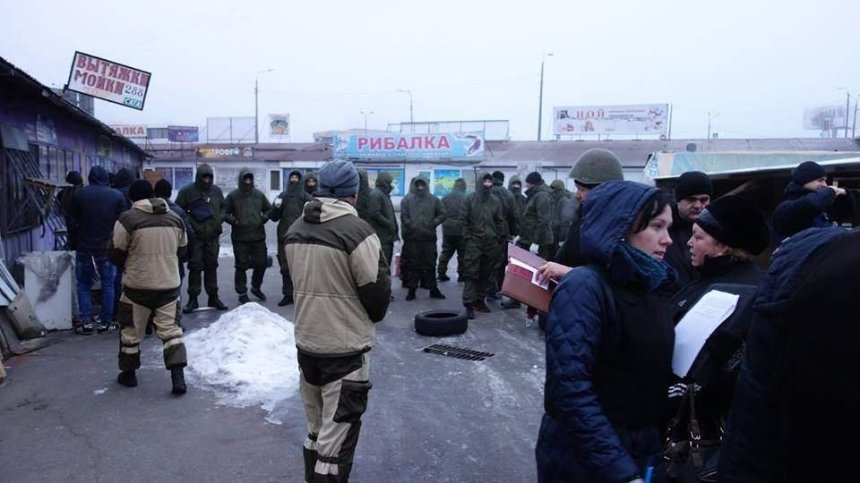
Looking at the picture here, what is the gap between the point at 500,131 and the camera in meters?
45.7

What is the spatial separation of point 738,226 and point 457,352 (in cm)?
457

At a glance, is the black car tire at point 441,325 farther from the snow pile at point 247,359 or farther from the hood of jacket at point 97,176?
the hood of jacket at point 97,176

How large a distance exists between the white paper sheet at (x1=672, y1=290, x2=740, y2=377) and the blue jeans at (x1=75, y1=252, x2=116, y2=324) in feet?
23.3

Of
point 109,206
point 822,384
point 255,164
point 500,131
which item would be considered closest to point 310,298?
point 822,384

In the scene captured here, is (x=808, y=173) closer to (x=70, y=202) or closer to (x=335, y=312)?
(x=335, y=312)

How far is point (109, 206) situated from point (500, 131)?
132ft

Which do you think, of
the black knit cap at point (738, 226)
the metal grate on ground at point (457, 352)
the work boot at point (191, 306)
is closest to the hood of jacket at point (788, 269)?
the black knit cap at point (738, 226)

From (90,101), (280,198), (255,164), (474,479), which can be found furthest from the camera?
(255,164)

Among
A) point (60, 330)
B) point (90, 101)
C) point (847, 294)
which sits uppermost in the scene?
point (90, 101)

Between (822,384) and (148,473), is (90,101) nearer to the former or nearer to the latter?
(148,473)

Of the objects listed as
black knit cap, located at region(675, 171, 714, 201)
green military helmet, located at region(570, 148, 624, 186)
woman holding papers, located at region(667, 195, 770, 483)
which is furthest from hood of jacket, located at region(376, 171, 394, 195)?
woman holding papers, located at region(667, 195, 770, 483)

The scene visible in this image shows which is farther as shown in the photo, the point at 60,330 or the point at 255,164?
the point at 255,164

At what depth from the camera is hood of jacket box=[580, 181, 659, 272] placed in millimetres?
2096

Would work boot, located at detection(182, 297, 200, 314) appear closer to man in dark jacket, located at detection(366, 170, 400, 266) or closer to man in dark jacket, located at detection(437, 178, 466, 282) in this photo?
man in dark jacket, located at detection(366, 170, 400, 266)
